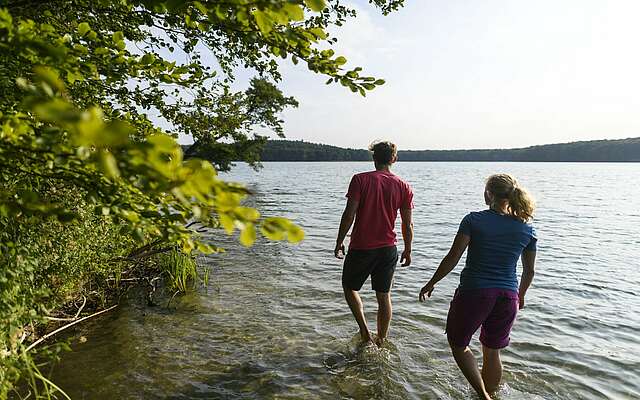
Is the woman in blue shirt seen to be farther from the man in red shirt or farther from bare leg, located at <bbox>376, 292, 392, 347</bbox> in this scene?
bare leg, located at <bbox>376, 292, 392, 347</bbox>

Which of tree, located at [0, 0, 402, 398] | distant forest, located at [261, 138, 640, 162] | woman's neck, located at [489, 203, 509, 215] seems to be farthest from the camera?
distant forest, located at [261, 138, 640, 162]

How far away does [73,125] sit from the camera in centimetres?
88

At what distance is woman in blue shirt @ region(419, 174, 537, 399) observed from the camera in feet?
12.9

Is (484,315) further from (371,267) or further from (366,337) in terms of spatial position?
(366,337)

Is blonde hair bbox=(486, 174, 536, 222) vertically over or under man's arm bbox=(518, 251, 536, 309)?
over

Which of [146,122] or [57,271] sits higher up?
[146,122]

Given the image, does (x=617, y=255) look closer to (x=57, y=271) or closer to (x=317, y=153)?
(x=57, y=271)

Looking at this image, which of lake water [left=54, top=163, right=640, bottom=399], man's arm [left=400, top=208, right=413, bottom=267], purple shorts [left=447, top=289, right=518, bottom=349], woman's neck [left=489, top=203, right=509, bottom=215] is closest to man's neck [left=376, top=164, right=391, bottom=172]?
man's arm [left=400, top=208, right=413, bottom=267]

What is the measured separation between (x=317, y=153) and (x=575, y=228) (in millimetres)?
126552

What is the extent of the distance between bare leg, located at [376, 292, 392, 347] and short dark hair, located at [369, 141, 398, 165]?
1.78m

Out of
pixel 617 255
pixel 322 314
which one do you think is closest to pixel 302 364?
pixel 322 314

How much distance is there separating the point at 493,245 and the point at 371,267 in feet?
5.88

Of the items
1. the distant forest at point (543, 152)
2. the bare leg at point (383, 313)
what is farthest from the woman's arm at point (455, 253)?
the distant forest at point (543, 152)

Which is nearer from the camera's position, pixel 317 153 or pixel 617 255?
pixel 617 255
